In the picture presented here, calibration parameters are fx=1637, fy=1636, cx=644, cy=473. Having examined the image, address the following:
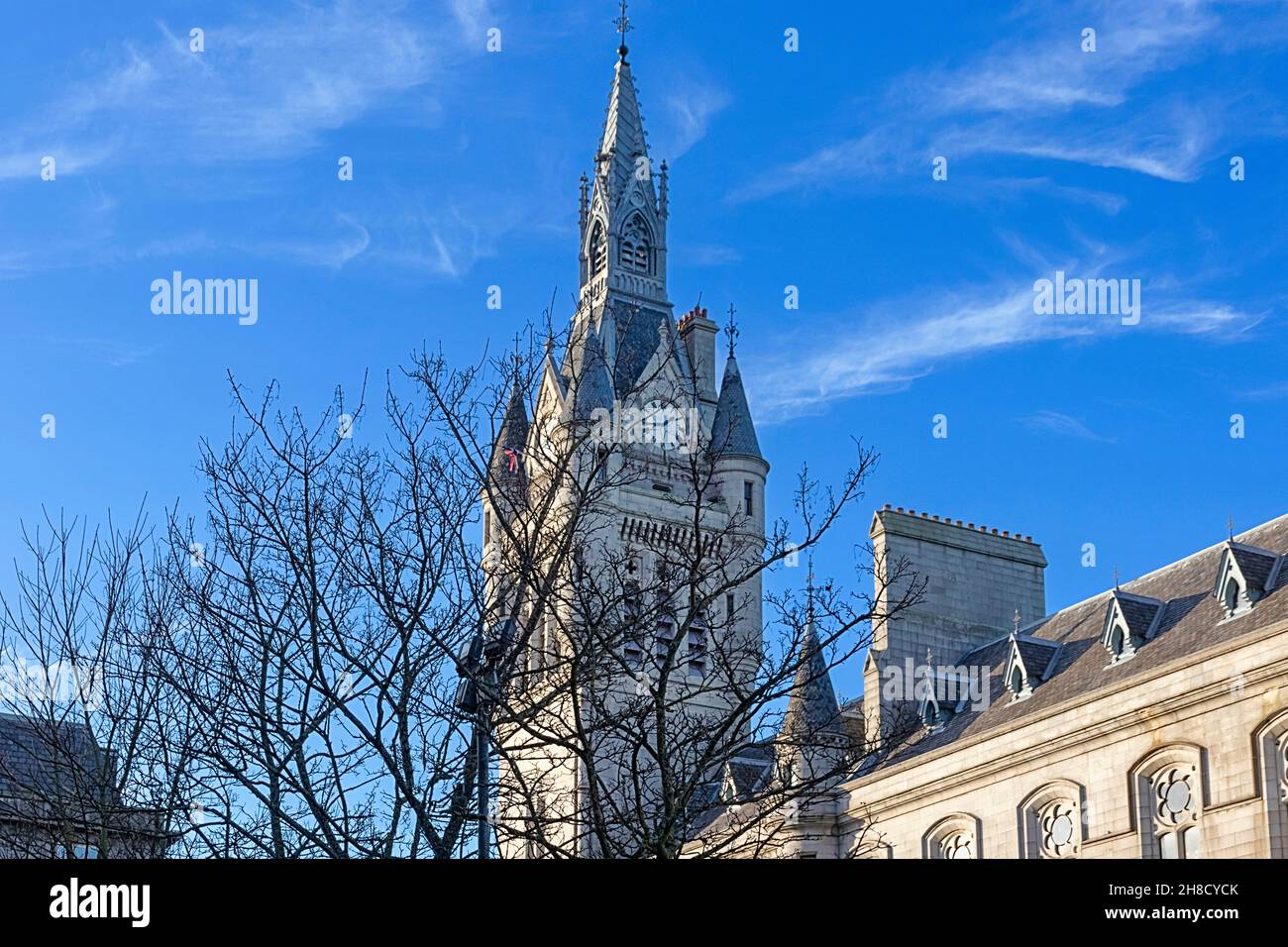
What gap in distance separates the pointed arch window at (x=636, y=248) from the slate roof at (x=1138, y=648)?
44.1 metres

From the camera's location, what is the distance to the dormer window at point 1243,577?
31.2 metres

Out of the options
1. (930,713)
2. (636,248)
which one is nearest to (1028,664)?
(930,713)

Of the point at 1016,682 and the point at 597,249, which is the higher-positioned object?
the point at 597,249

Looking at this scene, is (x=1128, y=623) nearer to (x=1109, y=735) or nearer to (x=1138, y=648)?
(x=1138, y=648)

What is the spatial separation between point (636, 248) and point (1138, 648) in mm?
52394

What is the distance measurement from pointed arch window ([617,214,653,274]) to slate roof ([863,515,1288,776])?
4408 centimetres

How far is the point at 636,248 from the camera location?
83.1 metres

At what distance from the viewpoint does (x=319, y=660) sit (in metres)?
17.3

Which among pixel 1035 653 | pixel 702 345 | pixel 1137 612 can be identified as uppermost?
pixel 702 345

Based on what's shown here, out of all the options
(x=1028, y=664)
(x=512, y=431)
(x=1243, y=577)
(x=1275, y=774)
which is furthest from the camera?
(x=1028, y=664)

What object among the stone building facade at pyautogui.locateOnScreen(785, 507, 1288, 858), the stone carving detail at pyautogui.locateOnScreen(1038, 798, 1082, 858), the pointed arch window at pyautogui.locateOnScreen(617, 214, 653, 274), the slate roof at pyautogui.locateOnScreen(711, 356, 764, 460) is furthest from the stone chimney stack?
the stone carving detail at pyautogui.locateOnScreen(1038, 798, 1082, 858)
